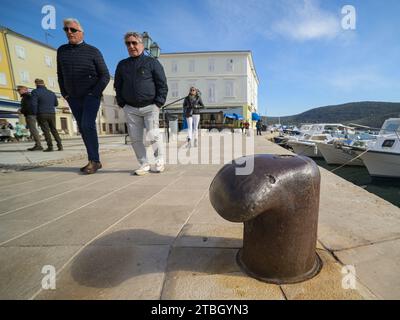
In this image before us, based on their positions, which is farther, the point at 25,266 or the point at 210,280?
the point at 25,266

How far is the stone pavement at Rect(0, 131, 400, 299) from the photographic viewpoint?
3.46ft

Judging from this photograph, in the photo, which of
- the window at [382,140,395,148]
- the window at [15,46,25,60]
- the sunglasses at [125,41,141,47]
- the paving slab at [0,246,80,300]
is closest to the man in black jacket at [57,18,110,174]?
the sunglasses at [125,41,141,47]

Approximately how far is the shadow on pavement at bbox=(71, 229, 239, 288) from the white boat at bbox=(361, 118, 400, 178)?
11.7 metres

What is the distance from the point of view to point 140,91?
331cm

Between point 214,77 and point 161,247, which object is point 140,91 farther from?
point 214,77

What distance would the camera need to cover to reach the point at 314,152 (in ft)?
57.9

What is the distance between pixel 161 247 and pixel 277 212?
29.3 inches

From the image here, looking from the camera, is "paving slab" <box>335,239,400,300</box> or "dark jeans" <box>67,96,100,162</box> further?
"dark jeans" <box>67,96,100,162</box>

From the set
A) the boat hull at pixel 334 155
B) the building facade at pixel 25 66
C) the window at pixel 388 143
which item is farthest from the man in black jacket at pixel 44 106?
the building facade at pixel 25 66

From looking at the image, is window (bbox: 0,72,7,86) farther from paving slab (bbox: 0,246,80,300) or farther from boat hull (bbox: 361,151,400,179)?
boat hull (bbox: 361,151,400,179)

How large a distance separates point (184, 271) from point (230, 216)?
404 millimetres

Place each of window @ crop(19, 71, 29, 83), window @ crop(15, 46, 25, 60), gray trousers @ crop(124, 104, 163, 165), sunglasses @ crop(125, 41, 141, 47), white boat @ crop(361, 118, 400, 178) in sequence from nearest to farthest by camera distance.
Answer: sunglasses @ crop(125, 41, 141, 47) → gray trousers @ crop(124, 104, 163, 165) → white boat @ crop(361, 118, 400, 178) → window @ crop(15, 46, 25, 60) → window @ crop(19, 71, 29, 83)

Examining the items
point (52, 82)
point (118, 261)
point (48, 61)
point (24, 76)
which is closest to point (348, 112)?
point (52, 82)
